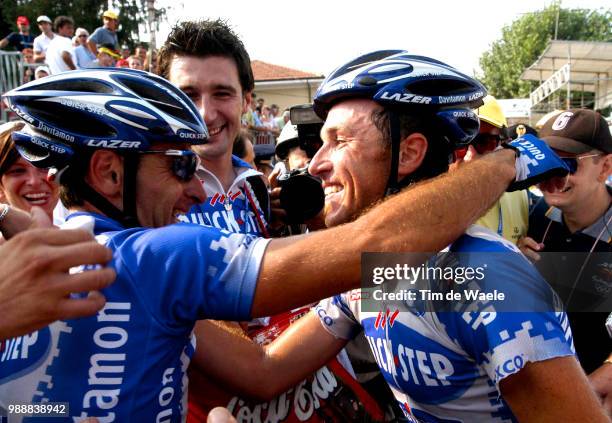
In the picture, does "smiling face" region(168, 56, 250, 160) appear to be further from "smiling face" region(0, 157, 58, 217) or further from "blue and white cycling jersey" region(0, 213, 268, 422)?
"blue and white cycling jersey" region(0, 213, 268, 422)

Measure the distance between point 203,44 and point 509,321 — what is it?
8.92 feet

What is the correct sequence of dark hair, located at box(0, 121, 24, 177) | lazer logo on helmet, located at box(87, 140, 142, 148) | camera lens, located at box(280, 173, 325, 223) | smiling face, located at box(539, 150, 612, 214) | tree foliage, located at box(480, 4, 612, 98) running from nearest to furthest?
lazer logo on helmet, located at box(87, 140, 142, 148) → camera lens, located at box(280, 173, 325, 223) → smiling face, located at box(539, 150, 612, 214) → dark hair, located at box(0, 121, 24, 177) → tree foliage, located at box(480, 4, 612, 98)

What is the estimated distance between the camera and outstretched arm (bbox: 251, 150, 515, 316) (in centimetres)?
158

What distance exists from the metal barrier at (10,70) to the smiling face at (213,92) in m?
9.99

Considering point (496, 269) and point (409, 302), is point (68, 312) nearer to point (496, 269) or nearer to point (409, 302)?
point (409, 302)

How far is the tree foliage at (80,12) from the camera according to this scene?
32.4 m

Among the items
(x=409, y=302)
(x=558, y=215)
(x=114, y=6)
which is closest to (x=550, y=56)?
(x=114, y=6)

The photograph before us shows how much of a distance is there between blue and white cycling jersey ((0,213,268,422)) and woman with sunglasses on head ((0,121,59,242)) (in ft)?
9.16

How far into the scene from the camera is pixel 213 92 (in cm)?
361

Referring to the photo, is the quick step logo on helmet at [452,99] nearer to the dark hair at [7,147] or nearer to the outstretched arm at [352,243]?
the outstretched arm at [352,243]

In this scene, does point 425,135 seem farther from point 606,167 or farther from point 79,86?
point 606,167

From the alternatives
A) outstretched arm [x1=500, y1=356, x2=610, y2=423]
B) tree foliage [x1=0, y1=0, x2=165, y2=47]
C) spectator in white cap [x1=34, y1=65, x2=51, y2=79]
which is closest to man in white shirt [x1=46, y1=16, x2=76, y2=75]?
spectator in white cap [x1=34, y1=65, x2=51, y2=79]

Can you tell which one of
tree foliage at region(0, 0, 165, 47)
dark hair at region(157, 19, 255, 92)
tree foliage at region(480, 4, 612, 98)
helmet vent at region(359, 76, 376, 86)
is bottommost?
tree foliage at region(480, 4, 612, 98)

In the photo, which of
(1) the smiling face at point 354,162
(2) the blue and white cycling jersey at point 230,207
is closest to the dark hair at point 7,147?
(2) the blue and white cycling jersey at point 230,207
